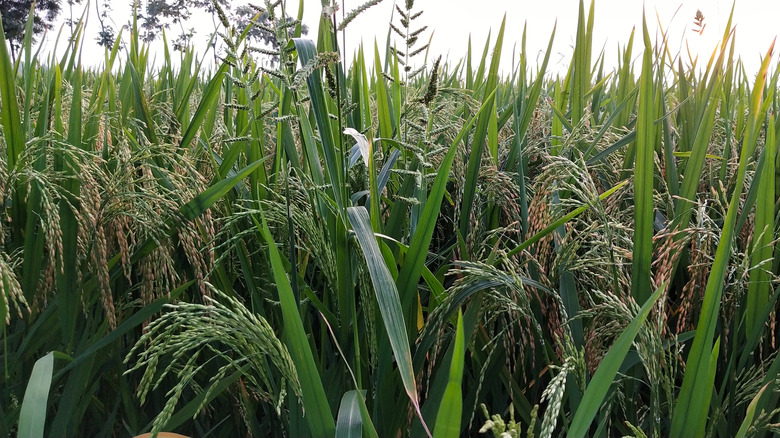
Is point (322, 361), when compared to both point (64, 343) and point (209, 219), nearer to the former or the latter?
point (209, 219)

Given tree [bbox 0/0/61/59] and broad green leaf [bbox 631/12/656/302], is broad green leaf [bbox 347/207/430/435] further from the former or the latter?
tree [bbox 0/0/61/59]

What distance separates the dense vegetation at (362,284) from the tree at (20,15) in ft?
108

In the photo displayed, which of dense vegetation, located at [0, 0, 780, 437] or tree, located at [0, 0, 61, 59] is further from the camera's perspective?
tree, located at [0, 0, 61, 59]

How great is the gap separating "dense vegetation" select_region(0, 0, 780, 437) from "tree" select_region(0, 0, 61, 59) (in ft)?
108

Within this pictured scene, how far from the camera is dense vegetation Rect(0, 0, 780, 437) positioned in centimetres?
90

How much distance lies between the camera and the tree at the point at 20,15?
102ft

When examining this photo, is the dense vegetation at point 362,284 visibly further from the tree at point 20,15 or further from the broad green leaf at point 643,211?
the tree at point 20,15

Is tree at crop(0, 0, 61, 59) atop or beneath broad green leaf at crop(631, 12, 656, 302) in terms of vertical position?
atop

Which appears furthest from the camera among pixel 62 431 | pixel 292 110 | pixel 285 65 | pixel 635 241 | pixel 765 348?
pixel 292 110

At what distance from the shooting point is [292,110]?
1.43 meters

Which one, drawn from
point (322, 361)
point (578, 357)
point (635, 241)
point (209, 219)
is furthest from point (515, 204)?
point (209, 219)

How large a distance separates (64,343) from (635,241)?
1.13 m

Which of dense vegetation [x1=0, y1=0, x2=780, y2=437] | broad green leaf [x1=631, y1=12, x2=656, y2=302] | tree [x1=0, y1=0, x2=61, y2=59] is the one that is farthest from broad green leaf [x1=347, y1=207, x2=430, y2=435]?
tree [x1=0, y1=0, x2=61, y2=59]

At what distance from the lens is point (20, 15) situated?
115 feet
